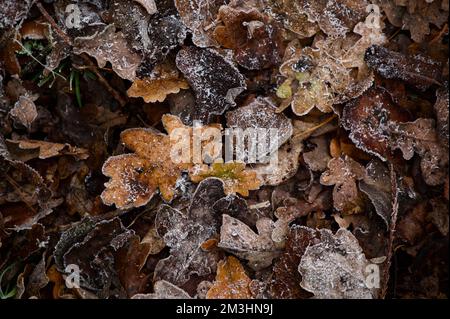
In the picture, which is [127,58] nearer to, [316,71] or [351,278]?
[316,71]

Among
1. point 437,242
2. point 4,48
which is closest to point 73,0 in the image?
point 4,48

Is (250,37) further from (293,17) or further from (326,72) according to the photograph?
(326,72)

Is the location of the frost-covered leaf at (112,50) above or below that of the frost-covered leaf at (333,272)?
above

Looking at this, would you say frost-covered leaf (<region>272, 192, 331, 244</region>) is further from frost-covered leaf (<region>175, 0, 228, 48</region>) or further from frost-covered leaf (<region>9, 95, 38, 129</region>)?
frost-covered leaf (<region>9, 95, 38, 129</region>)

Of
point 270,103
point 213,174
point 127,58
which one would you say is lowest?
point 213,174

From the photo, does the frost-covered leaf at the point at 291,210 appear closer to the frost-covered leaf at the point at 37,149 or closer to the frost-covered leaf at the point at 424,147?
the frost-covered leaf at the point at 424,147

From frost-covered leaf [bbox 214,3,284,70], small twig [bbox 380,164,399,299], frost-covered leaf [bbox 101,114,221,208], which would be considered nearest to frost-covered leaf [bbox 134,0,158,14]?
frost-covered leaf [bbox 214,3,284,70]

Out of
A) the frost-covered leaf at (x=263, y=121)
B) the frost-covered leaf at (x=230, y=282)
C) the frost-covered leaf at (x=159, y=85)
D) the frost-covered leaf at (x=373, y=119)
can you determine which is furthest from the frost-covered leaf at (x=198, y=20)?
the frost-covered leaf at (x=230, y=282)
